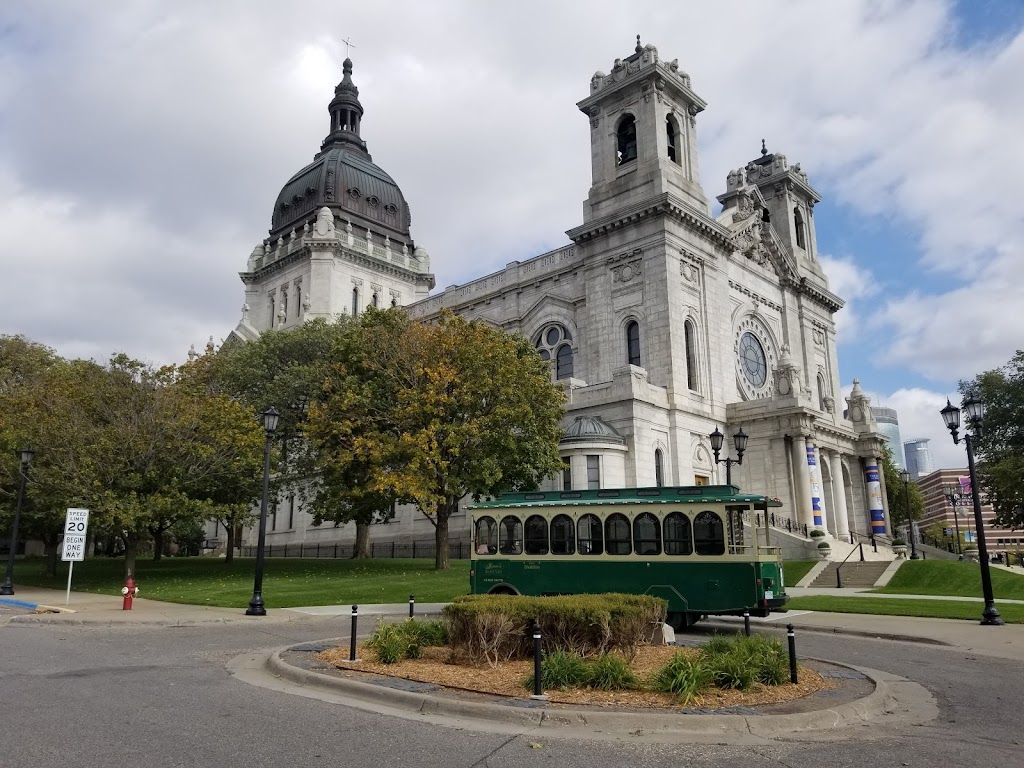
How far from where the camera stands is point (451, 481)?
31391mm

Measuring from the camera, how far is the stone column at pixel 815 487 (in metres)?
40.8

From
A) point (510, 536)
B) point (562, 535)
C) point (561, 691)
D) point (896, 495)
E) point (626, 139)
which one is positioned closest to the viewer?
point (561, 691)

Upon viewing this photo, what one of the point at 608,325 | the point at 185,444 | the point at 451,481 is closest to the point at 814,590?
the point at 451,481

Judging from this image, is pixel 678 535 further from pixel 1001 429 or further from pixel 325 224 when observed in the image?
pixel 325 224

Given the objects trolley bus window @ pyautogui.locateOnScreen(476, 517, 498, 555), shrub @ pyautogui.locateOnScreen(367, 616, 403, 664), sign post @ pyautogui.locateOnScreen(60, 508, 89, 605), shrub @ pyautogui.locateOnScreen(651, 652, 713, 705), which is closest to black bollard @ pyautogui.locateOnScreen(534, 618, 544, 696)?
shrub @ pyautogui.locateOnScreen(651, 652, 713, 705)

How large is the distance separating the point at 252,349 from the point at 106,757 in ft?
138

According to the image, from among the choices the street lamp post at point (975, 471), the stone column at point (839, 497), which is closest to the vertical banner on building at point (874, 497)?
the stone column at point (839, 497)

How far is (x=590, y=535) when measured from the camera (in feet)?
62.4

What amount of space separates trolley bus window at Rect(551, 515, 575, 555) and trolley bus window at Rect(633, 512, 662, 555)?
5.58ft

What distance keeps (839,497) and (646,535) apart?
3239cm

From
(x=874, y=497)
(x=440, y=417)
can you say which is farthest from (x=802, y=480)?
(x=440, y=417)

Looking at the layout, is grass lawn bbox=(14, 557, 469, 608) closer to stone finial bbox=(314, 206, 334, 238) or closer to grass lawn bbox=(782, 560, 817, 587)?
grass lawn bbox=(782, 560, 817, 587)

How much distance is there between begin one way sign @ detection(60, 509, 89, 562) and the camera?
2211cm

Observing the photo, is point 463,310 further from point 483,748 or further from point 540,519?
point 483,748
